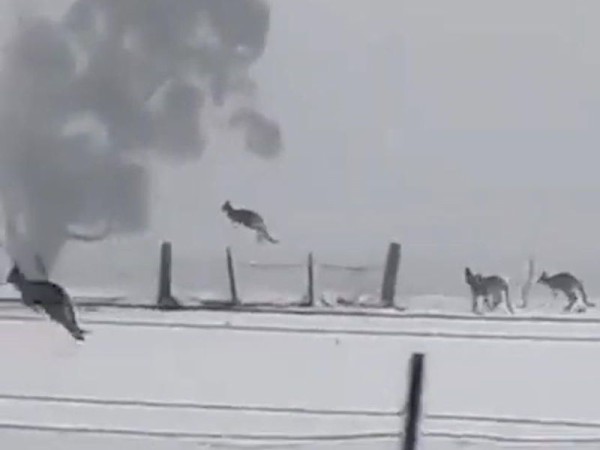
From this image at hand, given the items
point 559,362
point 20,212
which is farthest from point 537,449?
point 20,212

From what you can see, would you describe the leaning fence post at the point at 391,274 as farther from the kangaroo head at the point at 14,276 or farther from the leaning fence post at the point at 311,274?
the kangaroo head at the point at 14,276

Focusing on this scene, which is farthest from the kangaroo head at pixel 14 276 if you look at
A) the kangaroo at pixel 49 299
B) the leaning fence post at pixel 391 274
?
the leaning fence post at pixel 391 274

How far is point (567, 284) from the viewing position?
0.93 metres

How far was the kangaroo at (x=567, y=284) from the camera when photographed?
922mm

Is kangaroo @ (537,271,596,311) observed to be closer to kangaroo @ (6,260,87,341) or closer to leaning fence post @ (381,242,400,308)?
leaning fence post @ (381,242,400,308)

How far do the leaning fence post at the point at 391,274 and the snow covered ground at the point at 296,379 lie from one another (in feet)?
0.05

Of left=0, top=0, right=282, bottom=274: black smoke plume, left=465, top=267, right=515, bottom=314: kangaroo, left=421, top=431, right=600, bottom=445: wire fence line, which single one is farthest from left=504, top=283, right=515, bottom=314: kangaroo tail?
left=0, top=0, right=282, bottom=274: black smoke plume

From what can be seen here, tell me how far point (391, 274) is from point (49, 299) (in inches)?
11.9

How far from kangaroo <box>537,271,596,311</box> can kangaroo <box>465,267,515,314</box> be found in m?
0.03

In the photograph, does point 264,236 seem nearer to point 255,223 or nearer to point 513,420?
point 255,223

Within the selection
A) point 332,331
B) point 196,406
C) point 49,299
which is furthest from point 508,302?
point 49,299

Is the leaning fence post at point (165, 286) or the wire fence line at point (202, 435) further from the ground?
the leaning fence post at point (165, 286)

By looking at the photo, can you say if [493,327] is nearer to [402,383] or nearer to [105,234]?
[402,383]

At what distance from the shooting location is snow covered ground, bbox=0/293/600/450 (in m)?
0.93
